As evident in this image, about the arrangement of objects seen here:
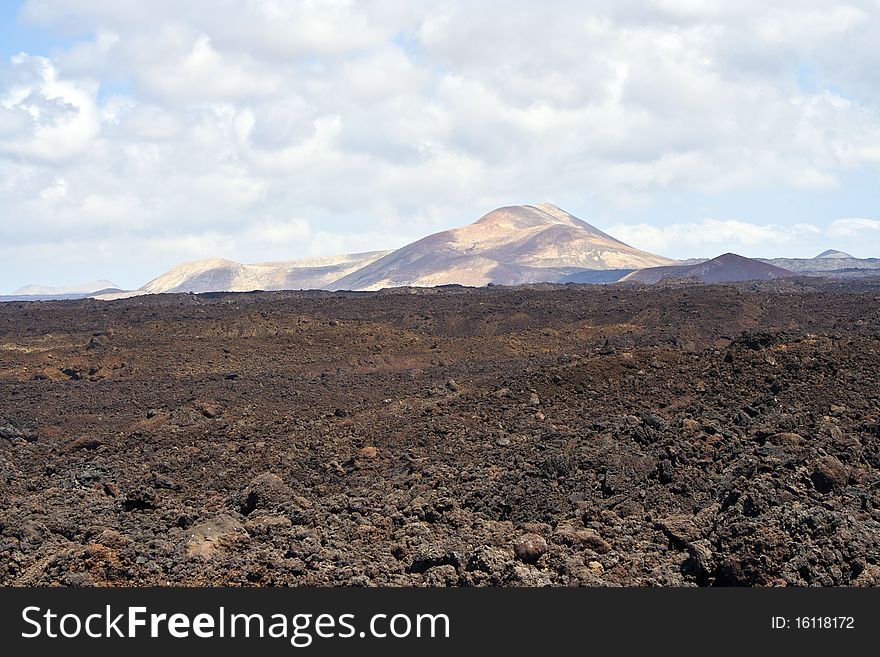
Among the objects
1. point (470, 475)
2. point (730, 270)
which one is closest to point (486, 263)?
point (730, 270)

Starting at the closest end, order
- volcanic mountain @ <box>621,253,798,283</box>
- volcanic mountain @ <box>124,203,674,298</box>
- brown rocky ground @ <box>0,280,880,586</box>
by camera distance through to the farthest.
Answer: brown rocky ground @ <box>0,280,880,586</box>, volcanic mountain @ <box>621,253,798,283</box>, volcanic mountain @ <box>124,203,674,298</box>

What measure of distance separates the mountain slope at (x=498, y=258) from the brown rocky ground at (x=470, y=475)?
121538mm

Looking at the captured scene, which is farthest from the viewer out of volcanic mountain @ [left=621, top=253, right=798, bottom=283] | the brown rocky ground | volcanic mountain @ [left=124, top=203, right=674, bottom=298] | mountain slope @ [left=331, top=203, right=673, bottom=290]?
mountain slope @ [left=331, top=203, right=673, bottom=290]

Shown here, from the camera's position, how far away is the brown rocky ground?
8.68m

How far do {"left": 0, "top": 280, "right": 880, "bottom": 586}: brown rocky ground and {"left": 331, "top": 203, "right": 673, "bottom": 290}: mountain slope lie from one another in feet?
399

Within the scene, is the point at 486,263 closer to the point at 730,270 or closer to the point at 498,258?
the point at 498,258

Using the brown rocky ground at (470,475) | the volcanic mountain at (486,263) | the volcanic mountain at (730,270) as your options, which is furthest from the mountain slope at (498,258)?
the brown rocky ground at (470,475)

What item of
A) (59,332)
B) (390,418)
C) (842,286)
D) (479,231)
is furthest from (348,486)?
(479,231)

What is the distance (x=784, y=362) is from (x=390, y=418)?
7.05 metres

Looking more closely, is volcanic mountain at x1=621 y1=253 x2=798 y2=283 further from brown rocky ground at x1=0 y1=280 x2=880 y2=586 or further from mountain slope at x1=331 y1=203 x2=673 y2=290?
brown rocky ground at x1=0 y1=280 x2=880 y2=586

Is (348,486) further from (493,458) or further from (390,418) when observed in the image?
(390,418)

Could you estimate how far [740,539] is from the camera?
28.8 ft

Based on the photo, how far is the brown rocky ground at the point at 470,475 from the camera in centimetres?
868

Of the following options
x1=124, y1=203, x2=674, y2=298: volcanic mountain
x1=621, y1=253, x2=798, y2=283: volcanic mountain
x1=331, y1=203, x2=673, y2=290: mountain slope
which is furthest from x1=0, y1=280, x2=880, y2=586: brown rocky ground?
x1=331, y1=203, x2=673, y2=290: mountain slope
